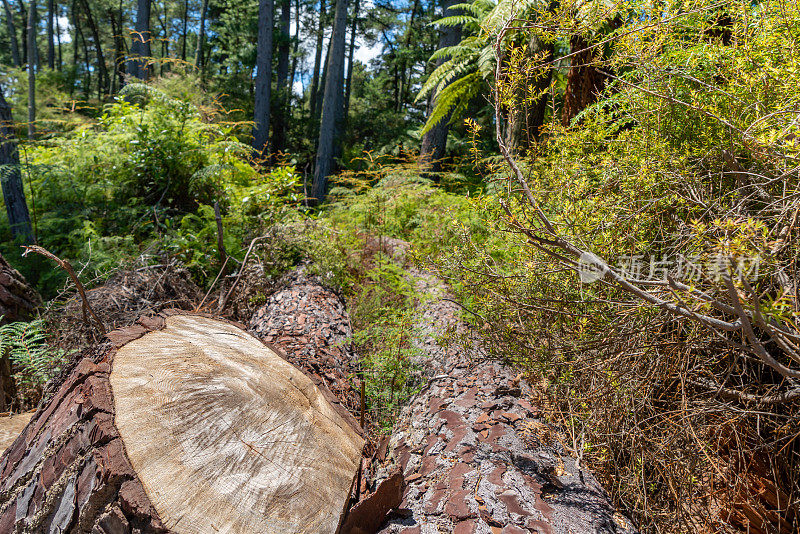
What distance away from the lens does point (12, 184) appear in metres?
4.38

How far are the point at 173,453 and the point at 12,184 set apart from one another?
4.55m

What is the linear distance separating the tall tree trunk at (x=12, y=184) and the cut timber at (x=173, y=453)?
3.64m

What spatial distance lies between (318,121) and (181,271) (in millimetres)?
14966

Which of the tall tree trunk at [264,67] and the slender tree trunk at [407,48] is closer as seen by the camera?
the tall tree trunk at [264,67]

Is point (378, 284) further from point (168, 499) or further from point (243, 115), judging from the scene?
point (243, 115)

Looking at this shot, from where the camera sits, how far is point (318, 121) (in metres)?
17.6

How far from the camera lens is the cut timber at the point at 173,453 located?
1.45 meters

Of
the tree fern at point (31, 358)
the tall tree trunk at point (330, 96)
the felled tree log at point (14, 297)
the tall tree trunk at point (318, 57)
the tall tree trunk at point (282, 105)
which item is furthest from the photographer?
the tall tree trunk at point (318, 57)

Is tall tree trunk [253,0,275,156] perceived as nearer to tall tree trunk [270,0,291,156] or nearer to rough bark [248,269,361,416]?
tall tree trunk [270,0,291,156]

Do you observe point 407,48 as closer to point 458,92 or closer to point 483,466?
point 458,92

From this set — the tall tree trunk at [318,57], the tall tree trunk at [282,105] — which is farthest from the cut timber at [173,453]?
the tall tree trunk at [318,57]

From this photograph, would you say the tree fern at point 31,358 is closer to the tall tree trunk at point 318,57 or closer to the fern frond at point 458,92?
the fern frond at point 458,92

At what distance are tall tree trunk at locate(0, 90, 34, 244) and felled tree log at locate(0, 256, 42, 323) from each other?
46.8 inches

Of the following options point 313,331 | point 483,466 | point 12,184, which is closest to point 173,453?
point 483,466
